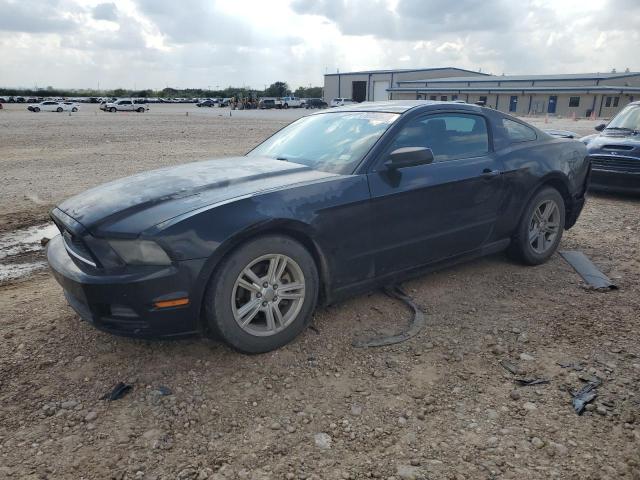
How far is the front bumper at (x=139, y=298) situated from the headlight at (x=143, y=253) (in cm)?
4

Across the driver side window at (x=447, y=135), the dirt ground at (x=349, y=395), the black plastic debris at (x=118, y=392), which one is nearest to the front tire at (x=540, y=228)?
the dirt ground at (x=349, y=395)

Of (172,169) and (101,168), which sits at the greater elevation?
(172,169)

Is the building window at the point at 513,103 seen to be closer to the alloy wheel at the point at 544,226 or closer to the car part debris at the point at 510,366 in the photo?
the alloy wheel at the point at 544,226

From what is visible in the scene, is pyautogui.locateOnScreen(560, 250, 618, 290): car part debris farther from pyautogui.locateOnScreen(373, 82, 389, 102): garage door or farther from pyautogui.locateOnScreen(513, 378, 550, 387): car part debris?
pyautogui.locateOnScreen(373, 82, 389, 102): garage door

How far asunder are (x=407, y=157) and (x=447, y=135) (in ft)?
2.79

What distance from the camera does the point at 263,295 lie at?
3281 millimetres

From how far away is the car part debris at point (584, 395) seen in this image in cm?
285

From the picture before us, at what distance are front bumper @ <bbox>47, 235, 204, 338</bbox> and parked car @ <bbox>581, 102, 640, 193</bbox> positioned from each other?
25.0 feet

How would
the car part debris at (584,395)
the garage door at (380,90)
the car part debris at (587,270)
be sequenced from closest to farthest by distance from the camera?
the car part debris at (584,395) → the car part debris at (587,270) → the garage door at (380,90)

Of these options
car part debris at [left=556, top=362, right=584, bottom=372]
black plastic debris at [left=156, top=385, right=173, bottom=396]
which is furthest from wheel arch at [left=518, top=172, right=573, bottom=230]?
black plastic debris at [left=156, top=385, right=173, bottom=396]

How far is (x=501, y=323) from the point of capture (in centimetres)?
388

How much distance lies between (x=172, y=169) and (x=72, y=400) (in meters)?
1.93

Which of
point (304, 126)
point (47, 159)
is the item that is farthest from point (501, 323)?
point (47, 159)

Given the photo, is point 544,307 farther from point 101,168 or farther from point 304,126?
point 101,168
